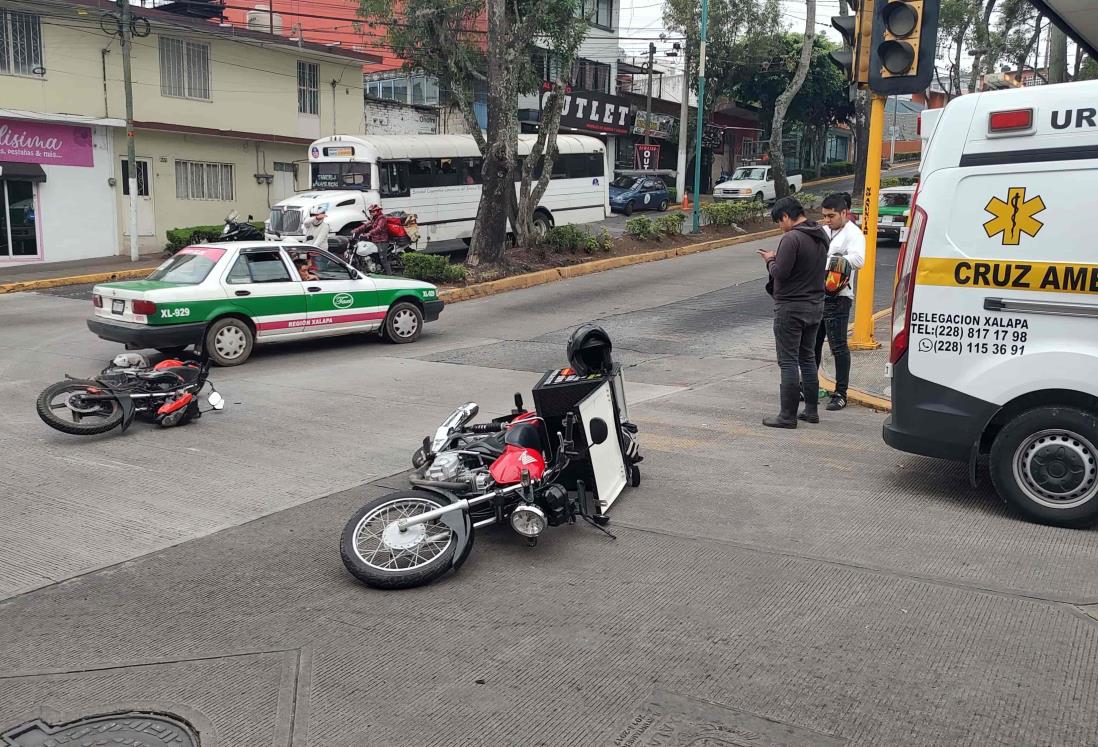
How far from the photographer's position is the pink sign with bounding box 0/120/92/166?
2434 centimetres

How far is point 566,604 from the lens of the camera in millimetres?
4887

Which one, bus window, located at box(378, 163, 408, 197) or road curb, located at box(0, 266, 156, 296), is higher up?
bus window, located at box(378, 163, 408, 197)

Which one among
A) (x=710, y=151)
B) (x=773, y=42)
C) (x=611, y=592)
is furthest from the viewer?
A: (x=710, y=151)

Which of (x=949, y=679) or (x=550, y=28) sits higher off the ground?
(x=550, y=28)

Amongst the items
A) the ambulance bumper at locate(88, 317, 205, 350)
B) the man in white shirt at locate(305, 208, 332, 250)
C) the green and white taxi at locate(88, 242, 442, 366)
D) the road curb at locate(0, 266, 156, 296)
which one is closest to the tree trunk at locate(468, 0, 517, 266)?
the man in white shirt at locate(305, 208, 332, 250)

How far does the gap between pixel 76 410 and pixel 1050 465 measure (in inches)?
277

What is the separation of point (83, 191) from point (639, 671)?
84.8 ft

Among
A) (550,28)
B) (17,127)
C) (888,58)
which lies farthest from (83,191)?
(888,58)

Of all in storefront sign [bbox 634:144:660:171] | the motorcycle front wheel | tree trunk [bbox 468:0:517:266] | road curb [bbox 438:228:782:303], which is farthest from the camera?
storefront sign [bbox 634:144:660:171]

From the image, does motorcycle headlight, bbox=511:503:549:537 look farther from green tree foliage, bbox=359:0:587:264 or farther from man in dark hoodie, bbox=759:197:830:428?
green tree foliage, bbox=359:0:587:264

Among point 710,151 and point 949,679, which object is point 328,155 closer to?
point 949,679

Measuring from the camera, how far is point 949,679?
4.07 m

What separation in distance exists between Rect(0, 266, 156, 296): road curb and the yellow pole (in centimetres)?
1614

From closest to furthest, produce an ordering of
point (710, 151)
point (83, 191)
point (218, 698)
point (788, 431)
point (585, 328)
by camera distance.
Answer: point (218, 698)
point (585, 328)
point (788, 431)
point (83, 191)
point (710, 151)
